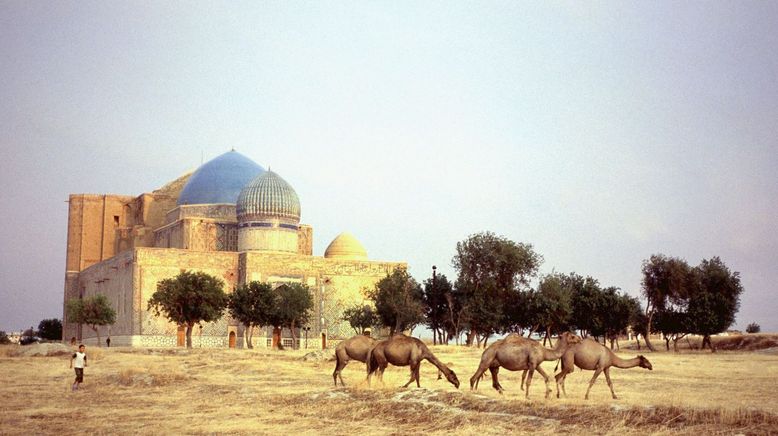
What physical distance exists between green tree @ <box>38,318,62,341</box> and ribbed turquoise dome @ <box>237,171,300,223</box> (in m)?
45.5

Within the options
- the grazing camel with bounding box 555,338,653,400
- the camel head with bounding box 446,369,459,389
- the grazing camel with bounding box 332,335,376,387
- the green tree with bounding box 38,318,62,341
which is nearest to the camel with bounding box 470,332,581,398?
the grazing camel with bounding box 555,338,653,400

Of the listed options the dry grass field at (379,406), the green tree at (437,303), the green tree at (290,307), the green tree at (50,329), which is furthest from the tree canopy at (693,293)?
the green tree at (50,329)

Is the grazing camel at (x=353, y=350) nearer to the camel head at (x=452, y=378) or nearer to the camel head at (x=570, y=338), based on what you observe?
the camel head at (x=452, y=378)

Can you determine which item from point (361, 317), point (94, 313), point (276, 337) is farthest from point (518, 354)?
point (94, 313)

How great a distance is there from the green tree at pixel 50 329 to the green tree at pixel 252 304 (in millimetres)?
52266

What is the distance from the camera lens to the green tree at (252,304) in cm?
6066

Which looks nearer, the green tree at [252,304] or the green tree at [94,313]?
the green tree at [252,304]

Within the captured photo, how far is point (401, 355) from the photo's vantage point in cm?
1909

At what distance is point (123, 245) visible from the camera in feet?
265

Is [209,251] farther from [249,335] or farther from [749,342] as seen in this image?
[749,342]

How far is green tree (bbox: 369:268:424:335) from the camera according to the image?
2421 inches

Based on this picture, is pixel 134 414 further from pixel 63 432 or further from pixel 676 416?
pixel 676 416

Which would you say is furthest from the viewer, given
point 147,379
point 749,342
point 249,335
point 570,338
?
point 749,342

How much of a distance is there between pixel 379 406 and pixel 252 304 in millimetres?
46316
